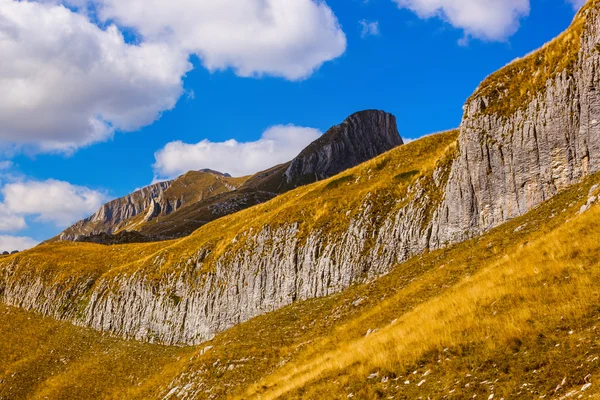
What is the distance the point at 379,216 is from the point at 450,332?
2745 centimetres

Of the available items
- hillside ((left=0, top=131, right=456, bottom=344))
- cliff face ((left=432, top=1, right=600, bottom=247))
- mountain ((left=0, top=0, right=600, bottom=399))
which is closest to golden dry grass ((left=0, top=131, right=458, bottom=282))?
hillside ((left=0, top=131, right=456, bottom=344))

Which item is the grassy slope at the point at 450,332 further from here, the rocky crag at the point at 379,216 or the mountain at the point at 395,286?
the rocky crag at the point at 379,216

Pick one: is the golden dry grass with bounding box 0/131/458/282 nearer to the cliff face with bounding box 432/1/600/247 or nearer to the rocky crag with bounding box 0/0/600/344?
the rocky crag with bounding box 0/0/600/344

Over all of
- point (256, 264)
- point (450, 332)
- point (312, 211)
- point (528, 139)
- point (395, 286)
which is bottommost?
point (450, 332)

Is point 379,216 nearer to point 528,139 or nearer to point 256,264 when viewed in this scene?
point 528,139

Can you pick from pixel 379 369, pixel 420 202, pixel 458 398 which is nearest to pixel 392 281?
pixel 420 202

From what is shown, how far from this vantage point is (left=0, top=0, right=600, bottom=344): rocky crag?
28.2 metres

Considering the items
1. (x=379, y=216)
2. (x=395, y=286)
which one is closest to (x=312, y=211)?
(x=379, y=216)

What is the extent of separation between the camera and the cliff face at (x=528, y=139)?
87.1 ft

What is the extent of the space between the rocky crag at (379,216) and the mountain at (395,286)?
174 millimetres

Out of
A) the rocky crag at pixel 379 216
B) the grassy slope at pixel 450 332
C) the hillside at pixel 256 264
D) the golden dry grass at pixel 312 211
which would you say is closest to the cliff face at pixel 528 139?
the rocky crag at pixel 379 216

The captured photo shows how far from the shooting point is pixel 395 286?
30375 mm

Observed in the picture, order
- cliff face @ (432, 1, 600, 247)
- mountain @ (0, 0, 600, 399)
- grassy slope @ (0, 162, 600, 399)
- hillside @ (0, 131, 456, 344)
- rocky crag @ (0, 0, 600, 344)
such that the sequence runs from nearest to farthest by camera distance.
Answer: grassy slope @ (0, 162, 600, 399) → mountain @ (0, 0, 600, 399) → cliff face @ (432, 1, 600, 247) → rocky crag @ (0, 0, 600, 344) → hillside @ (0, 131, 456, 344)

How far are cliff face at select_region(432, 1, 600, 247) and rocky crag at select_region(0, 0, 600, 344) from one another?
87mm
